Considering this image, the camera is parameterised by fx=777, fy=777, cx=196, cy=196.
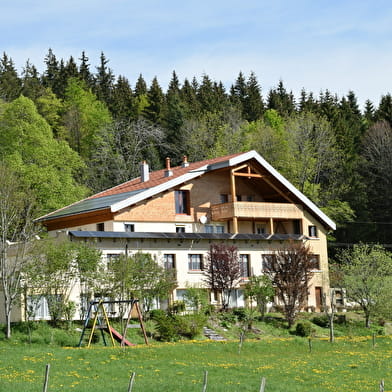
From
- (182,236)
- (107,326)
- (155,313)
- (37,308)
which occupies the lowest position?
(107,326)

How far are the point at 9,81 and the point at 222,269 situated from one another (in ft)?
164

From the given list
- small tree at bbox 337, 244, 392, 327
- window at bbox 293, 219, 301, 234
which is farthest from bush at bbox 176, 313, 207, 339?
window at bbox 293, 219, 301, 234

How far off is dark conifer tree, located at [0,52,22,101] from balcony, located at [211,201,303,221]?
34562 millimetres

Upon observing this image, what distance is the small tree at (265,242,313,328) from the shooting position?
4392cm

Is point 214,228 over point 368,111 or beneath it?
beneath

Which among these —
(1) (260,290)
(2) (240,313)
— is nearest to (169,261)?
(2) (240,313)

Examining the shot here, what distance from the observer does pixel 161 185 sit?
1889 inches

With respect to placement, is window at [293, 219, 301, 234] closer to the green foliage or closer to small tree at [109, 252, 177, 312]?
the green foliage

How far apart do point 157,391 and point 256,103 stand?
78707 mm

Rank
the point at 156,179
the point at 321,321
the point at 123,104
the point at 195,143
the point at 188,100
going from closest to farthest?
the point at 321,321, the point at 156,179, the point at 195,143, the point at 123,104, the point at 188,100

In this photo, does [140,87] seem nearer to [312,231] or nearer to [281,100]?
[281,100]

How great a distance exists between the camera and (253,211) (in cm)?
5084

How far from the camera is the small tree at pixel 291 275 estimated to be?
144 feet

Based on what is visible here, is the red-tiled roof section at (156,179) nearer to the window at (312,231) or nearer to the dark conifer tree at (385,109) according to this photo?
the window at (312,231)
